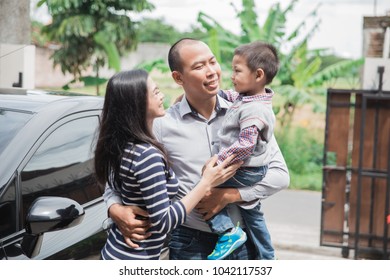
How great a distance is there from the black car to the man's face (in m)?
0.39

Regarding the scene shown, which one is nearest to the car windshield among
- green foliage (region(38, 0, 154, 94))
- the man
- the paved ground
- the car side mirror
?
the car side mirror

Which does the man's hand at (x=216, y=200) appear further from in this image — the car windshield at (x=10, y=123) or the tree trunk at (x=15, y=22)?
the tree trunk at (x=15, y=22)

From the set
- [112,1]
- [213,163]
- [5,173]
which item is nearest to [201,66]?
[213,163]

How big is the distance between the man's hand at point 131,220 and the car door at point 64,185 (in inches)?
15.6

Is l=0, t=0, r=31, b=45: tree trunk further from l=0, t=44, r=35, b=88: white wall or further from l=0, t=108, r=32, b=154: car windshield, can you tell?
l=0, t=108, r=32, b=154: car windshield

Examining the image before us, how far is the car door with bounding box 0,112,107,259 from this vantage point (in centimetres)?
193

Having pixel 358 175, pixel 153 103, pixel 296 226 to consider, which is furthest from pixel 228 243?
pixel 296 226

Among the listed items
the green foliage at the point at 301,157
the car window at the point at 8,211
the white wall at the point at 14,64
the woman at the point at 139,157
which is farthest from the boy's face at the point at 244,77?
the green foliage at the point at 301,157

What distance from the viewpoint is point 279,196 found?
6102 millimetres

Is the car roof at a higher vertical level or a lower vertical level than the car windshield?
higher
